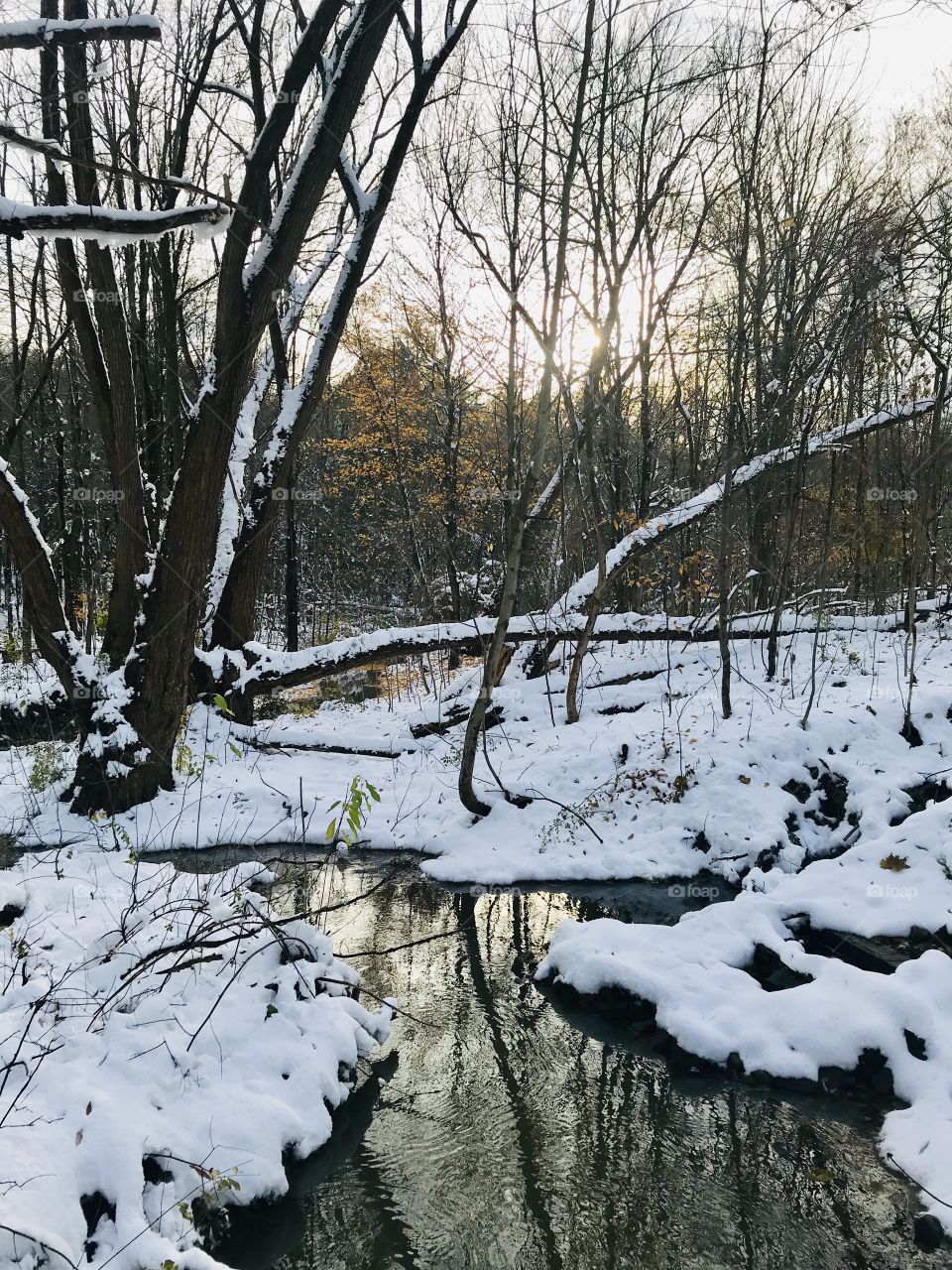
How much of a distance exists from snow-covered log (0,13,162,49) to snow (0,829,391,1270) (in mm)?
3544

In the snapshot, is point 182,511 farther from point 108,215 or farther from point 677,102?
point 677,102

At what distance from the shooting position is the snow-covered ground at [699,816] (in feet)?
14.0

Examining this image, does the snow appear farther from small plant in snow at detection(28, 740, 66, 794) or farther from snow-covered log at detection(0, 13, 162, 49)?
snow-covered log at detection(0, 13, 162, 49)

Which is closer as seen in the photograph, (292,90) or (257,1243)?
(257,1243)

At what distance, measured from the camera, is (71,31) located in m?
2.91

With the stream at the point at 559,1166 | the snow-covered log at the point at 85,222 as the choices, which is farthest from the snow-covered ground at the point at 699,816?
the snow-covered log at the point at 85,222

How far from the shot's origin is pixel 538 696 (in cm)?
1020

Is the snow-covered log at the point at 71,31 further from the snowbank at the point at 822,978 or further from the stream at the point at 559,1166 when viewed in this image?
the snowbank at the point at 822,978

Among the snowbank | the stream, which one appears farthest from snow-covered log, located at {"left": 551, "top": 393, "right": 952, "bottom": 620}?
the stream

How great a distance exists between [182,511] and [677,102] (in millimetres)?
9537

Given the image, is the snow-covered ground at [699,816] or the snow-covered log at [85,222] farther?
the snow-covered ground at [699,816]

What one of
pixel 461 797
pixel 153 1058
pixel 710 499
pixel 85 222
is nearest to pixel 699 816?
pixel 461 797

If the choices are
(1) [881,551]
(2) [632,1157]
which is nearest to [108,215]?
(2) [632,1157]

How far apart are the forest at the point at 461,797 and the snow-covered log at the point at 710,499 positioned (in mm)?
67
